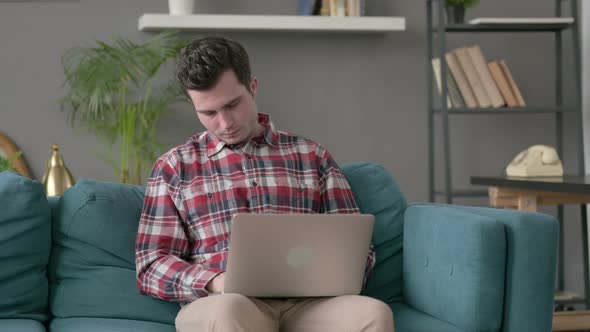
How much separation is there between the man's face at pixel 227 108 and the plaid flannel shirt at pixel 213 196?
58mm

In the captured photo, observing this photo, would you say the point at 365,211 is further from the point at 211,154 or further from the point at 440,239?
the point at 211,154

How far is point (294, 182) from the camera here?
2119 millimetres

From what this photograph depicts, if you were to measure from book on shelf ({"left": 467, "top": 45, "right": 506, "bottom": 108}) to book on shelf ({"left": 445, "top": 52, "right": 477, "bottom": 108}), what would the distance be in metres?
0.06

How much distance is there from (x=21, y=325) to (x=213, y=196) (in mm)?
523

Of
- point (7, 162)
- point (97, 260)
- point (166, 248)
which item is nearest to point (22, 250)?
point (97, 260)

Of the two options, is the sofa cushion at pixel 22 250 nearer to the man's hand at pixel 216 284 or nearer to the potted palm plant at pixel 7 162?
the man's hand at pixel 216 284

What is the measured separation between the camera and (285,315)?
1892 millimetres

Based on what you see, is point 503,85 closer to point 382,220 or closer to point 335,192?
point 382,220

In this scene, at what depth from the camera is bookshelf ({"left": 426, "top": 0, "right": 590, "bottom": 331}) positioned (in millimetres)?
3705

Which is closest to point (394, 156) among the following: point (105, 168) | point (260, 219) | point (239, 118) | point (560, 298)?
point (560, 298)

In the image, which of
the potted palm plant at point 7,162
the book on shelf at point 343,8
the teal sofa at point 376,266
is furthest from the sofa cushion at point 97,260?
the book on shelf at point 343,8

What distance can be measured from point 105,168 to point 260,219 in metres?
2.20

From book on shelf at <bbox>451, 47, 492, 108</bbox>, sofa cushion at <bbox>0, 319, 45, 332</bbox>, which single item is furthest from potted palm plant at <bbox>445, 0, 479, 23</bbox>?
sofa cushion at <bbox>0, 319, 45, 332</bbox>

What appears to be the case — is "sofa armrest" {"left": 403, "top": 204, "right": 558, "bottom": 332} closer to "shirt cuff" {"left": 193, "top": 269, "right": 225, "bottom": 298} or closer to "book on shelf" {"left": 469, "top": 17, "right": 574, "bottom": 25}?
"shirt cuff" {"left": 193, "top": 269, "right": 225, "bottom": 298}
